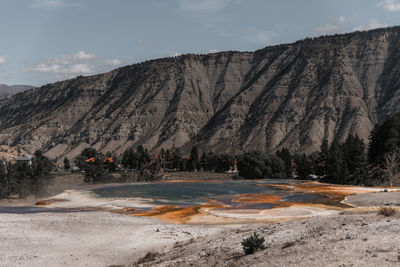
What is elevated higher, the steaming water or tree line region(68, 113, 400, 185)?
tree line region(68, 113, 400, 185)

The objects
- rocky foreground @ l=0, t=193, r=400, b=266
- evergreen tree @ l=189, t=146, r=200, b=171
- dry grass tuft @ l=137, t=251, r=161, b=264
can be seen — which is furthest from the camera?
evergreen tree @ l=189, t=146, r=200, b=171

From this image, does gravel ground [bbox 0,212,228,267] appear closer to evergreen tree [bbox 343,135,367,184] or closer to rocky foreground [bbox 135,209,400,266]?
rocky foreground [bbox 135,209,400,266]

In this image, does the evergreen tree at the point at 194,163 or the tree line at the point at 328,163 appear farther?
the evergreen tree at the point at 194,163

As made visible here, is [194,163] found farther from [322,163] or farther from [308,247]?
[308,247]

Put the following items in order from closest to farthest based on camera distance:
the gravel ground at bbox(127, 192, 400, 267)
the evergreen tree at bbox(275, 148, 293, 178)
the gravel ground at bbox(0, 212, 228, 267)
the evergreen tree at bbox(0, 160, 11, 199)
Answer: the gravel ground at bbox(127, 192, 400, 267)
the gravel ground at bbox(0, 212, 228, 267)
the evergreen tree at bbox(0, 160, 11, 199)
the evergreen tree at bbox(275, 148, 293, 178)

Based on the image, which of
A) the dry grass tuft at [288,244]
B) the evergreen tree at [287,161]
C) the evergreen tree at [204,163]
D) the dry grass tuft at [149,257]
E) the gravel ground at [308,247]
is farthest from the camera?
the evergreen tree at [204,163]

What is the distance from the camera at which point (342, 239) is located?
1708 cm

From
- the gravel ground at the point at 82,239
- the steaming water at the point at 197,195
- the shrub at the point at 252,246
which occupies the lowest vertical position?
the steaming water at the point at 197,195

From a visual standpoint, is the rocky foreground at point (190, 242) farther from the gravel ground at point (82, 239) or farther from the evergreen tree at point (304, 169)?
the evergreen tree at point (304, 169)

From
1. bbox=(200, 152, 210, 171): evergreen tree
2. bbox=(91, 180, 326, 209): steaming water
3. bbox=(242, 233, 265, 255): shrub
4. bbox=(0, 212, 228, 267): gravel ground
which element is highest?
bbox=(200, 152, 210, 171): evergreen tree

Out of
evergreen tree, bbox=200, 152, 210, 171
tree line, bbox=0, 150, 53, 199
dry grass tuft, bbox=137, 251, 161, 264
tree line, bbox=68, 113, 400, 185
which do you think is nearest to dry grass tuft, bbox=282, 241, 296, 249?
dry grass tuft, bbox=137, 251, 161, 264

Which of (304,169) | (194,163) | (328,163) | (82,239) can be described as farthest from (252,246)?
(194,163)

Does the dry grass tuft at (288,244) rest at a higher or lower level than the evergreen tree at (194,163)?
lower

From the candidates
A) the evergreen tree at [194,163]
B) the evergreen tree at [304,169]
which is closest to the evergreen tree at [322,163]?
the evergreen tree at [304,169]
